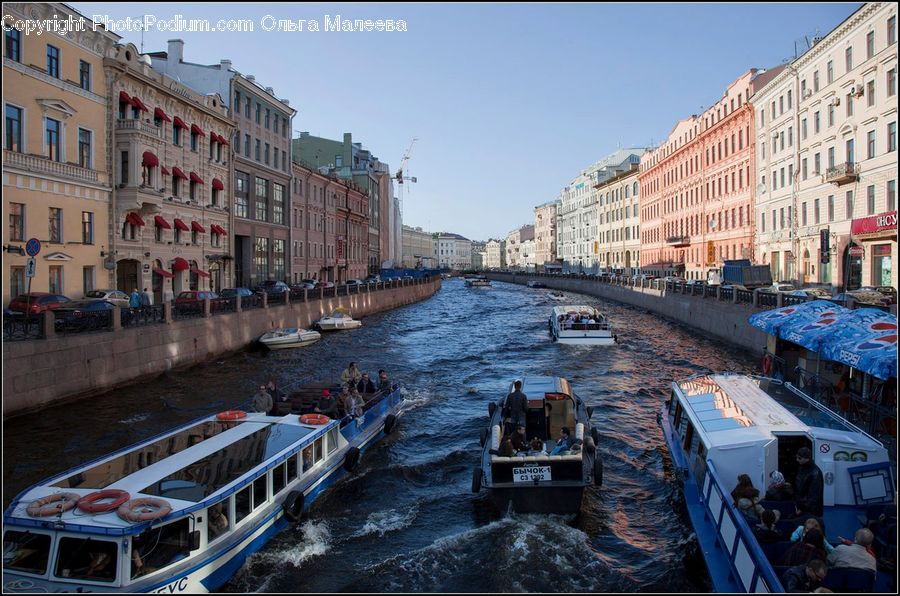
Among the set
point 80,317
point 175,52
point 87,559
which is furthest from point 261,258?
point 87,559

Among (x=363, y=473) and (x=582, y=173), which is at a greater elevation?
(x=582, y=173)

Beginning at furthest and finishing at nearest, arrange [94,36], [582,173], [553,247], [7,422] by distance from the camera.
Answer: [553,247] → [582,173] → [94,36] → [7,422]

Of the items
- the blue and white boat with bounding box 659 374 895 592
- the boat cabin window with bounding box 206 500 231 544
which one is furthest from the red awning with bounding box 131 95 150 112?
the blue and white boat with bounding box 659 374 895 592

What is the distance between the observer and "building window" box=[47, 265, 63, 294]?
96.8 feet

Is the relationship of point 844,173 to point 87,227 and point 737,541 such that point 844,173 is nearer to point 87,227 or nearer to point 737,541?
point 737,541

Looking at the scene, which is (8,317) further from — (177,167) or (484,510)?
(177,167)

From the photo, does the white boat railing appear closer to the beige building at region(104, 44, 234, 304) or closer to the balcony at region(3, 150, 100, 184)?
the balcony at region(3, 150, 100, 184)

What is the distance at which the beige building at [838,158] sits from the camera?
3475 cm

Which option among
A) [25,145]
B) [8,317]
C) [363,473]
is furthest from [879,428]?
[25,145]

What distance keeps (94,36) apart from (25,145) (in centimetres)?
768

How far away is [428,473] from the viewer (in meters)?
16.1

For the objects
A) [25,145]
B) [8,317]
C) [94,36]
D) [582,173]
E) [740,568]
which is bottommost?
[740,568]

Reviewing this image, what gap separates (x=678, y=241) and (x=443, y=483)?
6638 cm

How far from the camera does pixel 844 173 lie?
37.9m
